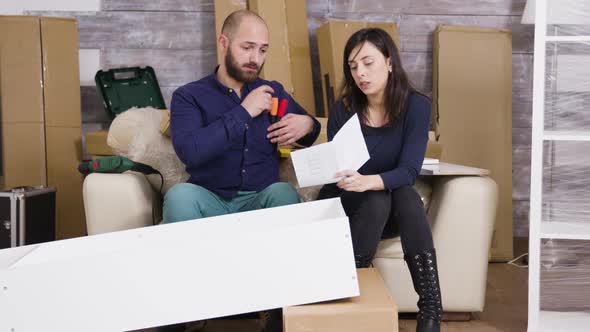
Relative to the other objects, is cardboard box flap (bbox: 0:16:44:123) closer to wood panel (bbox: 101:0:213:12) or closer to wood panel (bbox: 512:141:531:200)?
wood panel (bbox: 101:0:213:12)

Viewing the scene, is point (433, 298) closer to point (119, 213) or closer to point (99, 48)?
point (119, 213)

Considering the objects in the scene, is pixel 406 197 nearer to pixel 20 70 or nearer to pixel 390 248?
pixel 390 248

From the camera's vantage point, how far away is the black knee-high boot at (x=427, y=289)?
77.8 inches

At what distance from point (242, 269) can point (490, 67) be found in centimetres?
219

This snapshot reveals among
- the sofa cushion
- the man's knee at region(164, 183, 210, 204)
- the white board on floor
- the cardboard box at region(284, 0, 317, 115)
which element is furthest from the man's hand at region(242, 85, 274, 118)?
the cardboard box at region(284, 0, 317, 115)

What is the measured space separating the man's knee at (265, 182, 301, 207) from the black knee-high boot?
0.42 m

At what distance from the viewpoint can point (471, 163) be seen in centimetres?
343

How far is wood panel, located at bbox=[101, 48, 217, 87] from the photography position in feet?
11.5

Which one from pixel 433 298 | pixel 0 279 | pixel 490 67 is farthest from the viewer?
pixel 490 67

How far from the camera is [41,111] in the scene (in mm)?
3230

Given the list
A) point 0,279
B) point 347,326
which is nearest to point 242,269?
point 347,326

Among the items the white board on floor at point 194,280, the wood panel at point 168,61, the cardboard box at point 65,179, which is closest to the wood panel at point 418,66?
the wood panel at point 168,61

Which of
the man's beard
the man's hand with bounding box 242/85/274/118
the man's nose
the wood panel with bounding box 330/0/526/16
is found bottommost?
the man's hand with bounding box 242/85/274/118

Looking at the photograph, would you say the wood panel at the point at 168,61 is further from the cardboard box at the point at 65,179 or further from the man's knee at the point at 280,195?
the man's knee at the point at 280,195
